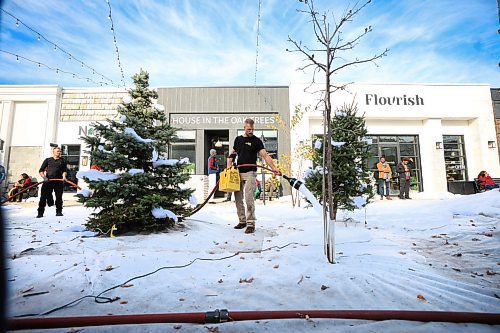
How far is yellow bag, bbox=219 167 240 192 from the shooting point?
14.7ft

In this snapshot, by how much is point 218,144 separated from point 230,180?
→ 10.4 metres

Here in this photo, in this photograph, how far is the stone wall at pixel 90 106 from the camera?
15.2m

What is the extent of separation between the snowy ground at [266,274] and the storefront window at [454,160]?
12.7 metres

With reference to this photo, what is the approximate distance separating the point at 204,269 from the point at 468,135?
1834cm

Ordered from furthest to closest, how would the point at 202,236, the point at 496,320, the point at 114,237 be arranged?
1. the point at 202,236
2. the point at 114,237
3. the point at 496,320

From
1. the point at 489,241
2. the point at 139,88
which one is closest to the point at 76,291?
the point at 139,88

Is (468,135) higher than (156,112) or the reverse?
higher

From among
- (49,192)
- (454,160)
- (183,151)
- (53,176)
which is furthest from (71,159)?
(454,160)

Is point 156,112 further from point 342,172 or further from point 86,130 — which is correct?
point 86,130

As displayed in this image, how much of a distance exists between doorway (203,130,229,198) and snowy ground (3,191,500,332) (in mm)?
10571

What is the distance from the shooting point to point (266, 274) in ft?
8.12

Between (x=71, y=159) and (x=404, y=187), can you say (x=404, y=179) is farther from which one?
(x=71, y=159)

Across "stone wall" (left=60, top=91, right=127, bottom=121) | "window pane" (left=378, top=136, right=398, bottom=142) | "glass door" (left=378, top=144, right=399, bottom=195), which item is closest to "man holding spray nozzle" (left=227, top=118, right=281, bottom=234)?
"glass door" (left=378, top=144, right=399, bottom=195)

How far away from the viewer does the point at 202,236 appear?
4305mm
